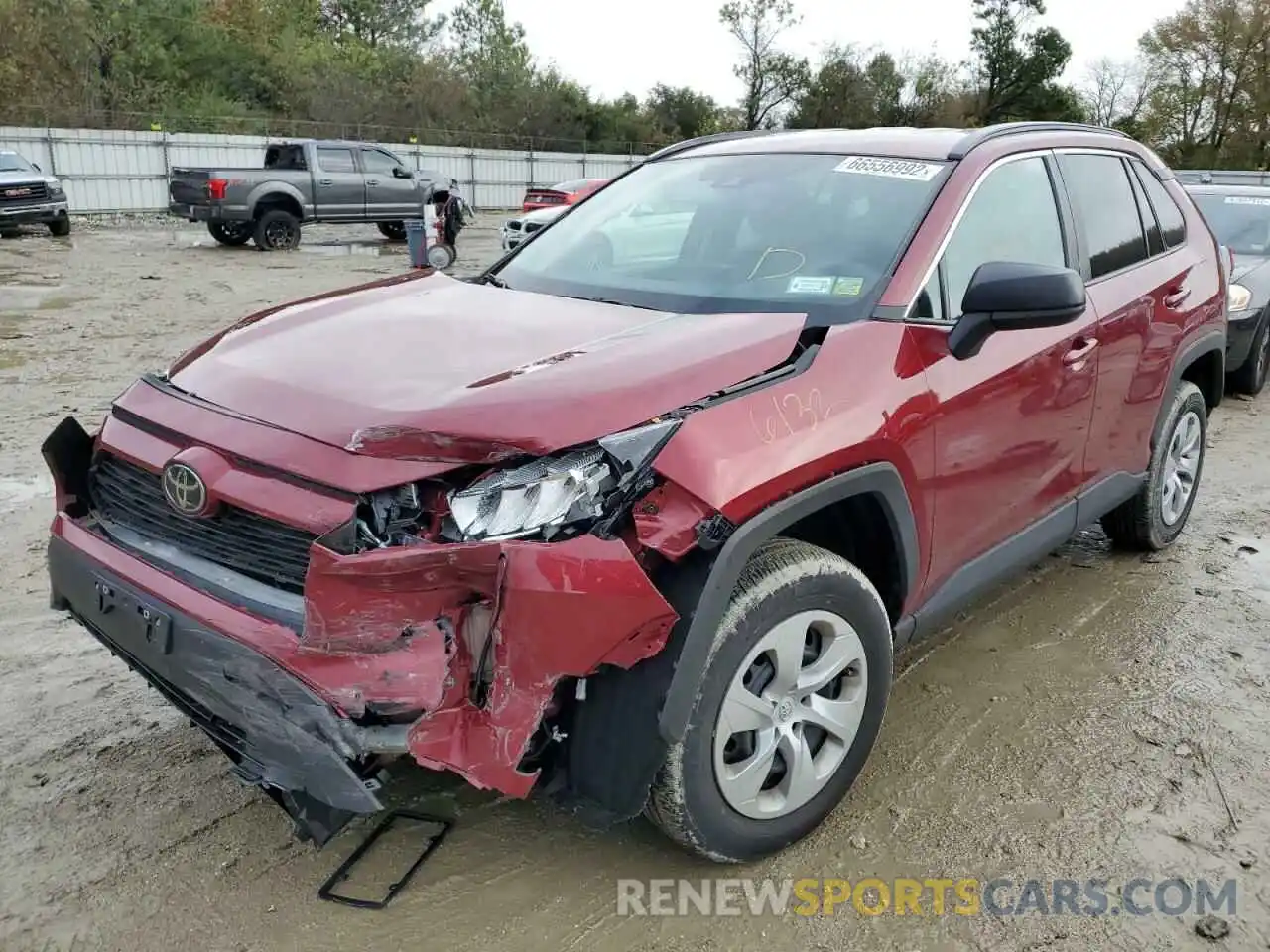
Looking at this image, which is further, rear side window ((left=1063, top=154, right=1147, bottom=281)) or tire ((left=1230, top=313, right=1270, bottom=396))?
tire ((left=1230, top=313, right=1270, bottom=396))

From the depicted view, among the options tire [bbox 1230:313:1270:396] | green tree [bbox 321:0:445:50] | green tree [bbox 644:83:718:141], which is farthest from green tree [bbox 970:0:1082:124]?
tire [bbox 1230:313:1270:396]

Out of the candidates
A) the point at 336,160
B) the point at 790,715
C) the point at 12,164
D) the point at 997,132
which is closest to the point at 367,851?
the point at 790,715

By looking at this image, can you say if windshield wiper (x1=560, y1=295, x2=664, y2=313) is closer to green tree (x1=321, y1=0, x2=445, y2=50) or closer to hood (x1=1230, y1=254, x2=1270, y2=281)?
hood (x1=1230, y1=254, x2=1270, y2=281)

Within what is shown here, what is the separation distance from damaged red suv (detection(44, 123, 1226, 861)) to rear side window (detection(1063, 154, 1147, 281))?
118mm

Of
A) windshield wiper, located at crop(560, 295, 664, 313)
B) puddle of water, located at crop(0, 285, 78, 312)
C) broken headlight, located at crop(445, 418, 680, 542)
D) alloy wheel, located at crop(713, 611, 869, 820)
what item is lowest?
puddle of water, located at crop(0, 285, 78, 312)

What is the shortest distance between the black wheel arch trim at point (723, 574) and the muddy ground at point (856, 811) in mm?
639

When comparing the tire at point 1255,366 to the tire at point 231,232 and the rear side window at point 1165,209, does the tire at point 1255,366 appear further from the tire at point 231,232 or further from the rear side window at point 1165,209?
the tire at point 231,232

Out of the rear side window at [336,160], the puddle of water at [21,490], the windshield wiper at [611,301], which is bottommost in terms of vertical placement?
the puddle of water at [21,490]

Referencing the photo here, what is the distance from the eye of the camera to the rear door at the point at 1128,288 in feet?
12.3

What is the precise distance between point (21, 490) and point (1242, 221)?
931 centimetres

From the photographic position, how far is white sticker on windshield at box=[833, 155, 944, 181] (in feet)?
10.7

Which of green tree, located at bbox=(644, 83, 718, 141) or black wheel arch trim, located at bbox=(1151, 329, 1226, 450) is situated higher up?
green tree, located at bbox=(644, 83, 718, 141)

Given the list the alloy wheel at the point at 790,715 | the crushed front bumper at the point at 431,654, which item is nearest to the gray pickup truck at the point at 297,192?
the crushed front bumper at the point at 431,654

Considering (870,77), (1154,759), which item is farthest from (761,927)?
(870,77)
